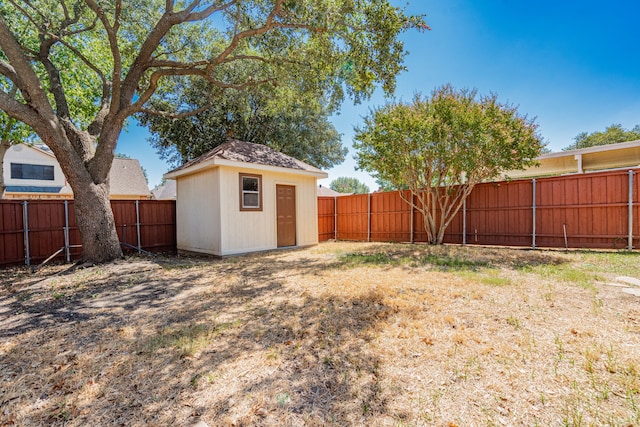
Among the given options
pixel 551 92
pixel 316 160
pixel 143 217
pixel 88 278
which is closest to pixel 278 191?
pixel 143 217

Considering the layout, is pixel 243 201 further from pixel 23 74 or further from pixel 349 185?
pixel 349 185

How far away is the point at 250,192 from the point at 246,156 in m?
1.05

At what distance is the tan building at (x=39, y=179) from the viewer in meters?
16.6

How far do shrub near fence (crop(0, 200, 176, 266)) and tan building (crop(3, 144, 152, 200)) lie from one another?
9.56 meters

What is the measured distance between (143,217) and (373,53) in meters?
8.09

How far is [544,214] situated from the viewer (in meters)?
7.91

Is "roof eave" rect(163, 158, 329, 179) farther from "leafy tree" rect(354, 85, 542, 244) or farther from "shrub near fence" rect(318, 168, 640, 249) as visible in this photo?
"shrub near fence" rect(318, 168, 640, 249)

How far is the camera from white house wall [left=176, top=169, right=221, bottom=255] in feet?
25.7

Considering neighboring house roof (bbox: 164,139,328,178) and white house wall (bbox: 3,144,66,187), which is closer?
neighboring house roof (bbox: 164,139,328,178)

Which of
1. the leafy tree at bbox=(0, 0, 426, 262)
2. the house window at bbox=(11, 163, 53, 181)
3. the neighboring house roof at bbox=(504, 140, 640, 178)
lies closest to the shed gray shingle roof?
the leafy tree at bbox=(0, 0, 426, 262)

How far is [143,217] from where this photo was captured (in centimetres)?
905

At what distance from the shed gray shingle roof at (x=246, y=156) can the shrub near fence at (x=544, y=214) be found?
13.4 feet

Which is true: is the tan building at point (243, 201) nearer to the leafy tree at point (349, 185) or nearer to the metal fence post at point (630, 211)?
the metal fence post at point (630, 211)

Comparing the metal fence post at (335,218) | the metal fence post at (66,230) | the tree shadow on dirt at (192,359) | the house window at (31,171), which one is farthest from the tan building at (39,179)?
the tree shadow on dirt at (192,359)
